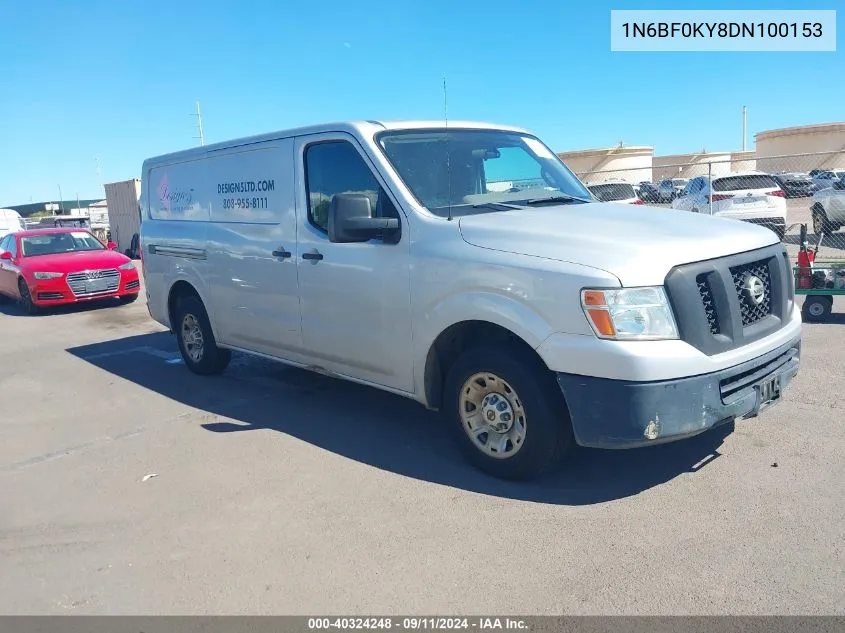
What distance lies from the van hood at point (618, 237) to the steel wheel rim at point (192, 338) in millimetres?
3758

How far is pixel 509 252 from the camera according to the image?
3889mm

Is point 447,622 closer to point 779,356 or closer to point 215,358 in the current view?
point 779,356

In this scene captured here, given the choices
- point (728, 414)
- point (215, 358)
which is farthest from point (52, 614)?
point (215, 358)

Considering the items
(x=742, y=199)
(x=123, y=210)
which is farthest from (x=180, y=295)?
(x=123, y=210)

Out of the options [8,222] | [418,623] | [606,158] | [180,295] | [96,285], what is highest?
[606,158]

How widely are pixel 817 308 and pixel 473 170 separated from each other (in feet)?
17.6

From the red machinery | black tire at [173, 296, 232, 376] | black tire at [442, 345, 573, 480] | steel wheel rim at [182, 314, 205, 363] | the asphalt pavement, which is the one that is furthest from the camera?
the red machinery

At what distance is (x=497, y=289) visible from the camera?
391 centimetres

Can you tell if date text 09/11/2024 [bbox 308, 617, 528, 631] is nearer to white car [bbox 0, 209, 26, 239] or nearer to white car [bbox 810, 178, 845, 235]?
white car [bbox 810, 178, 845, 235]

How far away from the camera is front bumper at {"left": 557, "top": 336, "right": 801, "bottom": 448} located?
3471 millimetres

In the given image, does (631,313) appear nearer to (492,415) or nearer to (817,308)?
(492,415)

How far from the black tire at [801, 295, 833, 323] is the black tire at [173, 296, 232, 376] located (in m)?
6.57

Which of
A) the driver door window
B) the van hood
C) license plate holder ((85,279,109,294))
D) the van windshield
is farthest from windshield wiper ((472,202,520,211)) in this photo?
license plate holder ((85,279,109,294))

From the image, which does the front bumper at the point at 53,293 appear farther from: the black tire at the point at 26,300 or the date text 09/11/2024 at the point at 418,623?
the date text 09/11/2024 at the point at 418,623
